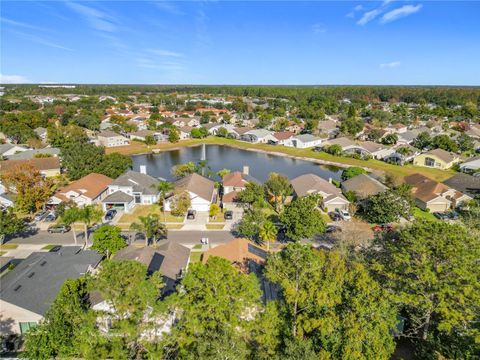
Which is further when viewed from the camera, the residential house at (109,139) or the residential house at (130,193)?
the residential house at (109,139)

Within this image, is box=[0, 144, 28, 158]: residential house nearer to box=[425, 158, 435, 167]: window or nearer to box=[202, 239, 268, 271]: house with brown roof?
box=[202, 239, 268, 271]: house with brown roof

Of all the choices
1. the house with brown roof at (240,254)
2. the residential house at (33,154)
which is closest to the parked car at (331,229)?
the house with brown roof at (240,254)

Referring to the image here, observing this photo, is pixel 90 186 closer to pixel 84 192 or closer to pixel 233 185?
pixel 84 192

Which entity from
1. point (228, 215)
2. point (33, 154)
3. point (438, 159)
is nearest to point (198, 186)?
point (228, 215)

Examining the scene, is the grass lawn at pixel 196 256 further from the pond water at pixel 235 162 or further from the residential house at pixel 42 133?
the residential house at pixel 42 133

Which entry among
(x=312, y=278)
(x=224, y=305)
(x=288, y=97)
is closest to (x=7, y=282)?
(x=224, y=305)

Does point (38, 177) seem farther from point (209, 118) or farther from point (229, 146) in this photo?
point (209, 118)
